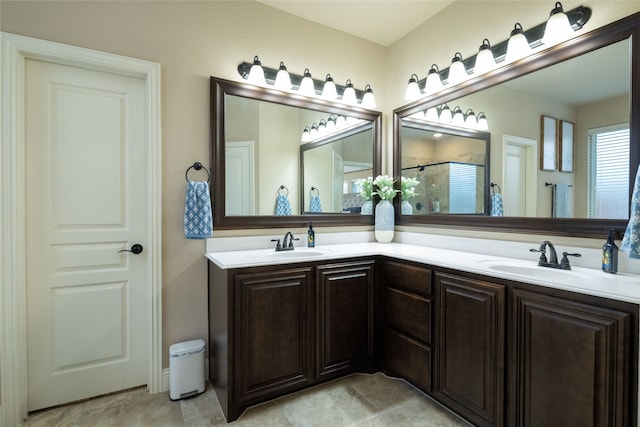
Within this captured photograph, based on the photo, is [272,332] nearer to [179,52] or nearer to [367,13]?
[179,52]

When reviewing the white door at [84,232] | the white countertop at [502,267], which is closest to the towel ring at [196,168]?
the white door at [84,232]

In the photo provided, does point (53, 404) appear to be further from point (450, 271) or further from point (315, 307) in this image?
point (450, 271)

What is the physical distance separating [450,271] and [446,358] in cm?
50

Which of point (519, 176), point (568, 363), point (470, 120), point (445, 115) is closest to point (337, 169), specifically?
point (445, 115)

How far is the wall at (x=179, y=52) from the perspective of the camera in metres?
1.77

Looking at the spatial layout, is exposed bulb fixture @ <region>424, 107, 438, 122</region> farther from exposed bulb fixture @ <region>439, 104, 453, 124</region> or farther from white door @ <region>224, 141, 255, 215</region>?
white door @ <region>224, 141, 255, 215</region>

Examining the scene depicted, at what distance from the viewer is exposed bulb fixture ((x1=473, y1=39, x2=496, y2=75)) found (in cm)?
201

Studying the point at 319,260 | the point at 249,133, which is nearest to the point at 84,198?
the point at 249,133

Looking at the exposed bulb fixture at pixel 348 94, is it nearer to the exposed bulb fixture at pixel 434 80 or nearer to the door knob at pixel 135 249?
the exposed bulb fixture at pixel 434 80

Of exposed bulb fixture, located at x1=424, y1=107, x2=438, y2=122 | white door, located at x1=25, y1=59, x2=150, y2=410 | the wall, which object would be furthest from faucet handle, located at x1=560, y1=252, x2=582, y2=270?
white door, located at x1=25, y1=59, x2=150, y2=410

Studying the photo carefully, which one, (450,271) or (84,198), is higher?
(84,198)

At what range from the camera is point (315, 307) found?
74.8 inches

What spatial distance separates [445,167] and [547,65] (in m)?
0.88

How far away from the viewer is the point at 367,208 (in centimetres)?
282
